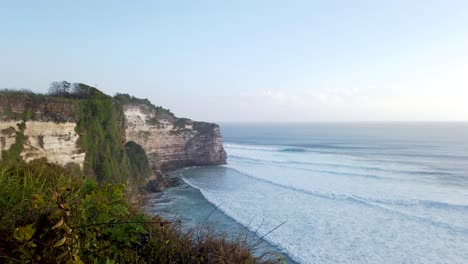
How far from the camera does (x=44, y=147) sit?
22438mm

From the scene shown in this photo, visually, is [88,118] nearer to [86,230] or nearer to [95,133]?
[95,133]

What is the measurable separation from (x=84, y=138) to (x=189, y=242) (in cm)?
2434

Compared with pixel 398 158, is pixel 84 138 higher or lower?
higher

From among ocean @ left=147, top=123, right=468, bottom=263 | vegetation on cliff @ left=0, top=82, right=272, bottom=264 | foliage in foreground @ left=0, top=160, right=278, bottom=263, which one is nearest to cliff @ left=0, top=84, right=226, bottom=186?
ocean @ left=147, top=123, right=468, bottom=263

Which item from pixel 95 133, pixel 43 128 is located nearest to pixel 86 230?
pixel 43 128

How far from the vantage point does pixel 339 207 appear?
77.1 ft

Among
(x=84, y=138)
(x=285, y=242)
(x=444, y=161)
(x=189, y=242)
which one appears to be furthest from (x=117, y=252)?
(x=444, y=161)

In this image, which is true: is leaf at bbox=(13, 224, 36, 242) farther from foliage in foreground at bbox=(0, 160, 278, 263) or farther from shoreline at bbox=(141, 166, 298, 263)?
shoreline at bbox=(141, 166, 298, 263)

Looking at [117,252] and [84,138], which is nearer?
[117,252]

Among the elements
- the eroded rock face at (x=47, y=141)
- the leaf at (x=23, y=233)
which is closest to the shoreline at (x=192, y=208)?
the eroded rock face at (x=47, y=141)

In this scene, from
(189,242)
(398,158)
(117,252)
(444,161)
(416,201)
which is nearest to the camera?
(117,252)

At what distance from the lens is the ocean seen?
1600 cm

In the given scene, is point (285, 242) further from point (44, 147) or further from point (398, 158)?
point (398, 158)

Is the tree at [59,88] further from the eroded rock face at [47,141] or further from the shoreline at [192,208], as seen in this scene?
the shoreline at [192,208]
